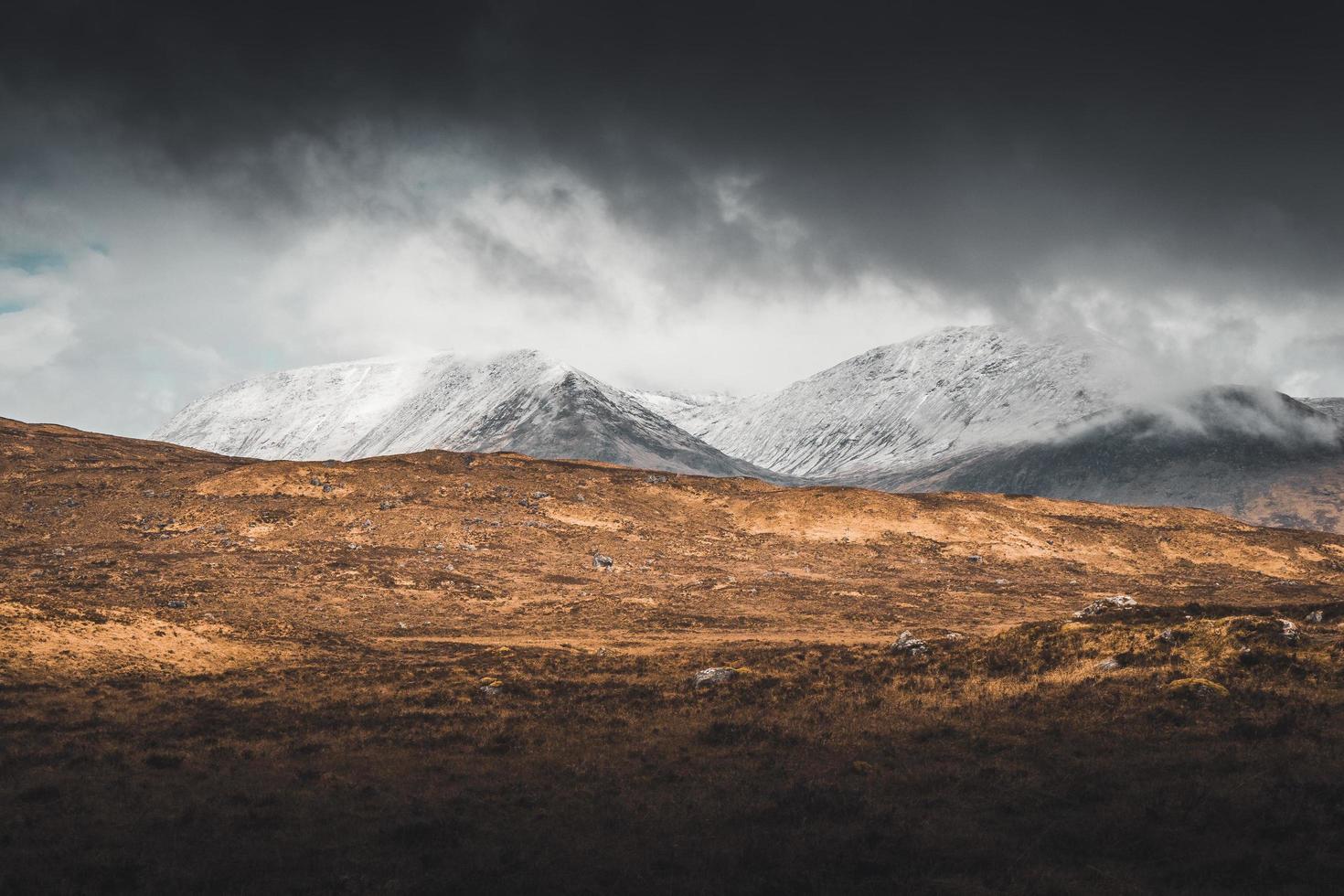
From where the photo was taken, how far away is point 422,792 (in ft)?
65.8

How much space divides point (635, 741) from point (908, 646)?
67.1 ft

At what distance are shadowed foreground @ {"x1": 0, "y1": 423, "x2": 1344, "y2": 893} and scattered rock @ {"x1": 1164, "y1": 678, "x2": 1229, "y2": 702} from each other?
0.33 ft

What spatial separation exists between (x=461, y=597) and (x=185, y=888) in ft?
181

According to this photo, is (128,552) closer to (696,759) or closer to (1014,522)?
(696,759)

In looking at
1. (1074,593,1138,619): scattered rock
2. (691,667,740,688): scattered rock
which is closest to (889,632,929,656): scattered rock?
(691,667,740,688): scattered rock

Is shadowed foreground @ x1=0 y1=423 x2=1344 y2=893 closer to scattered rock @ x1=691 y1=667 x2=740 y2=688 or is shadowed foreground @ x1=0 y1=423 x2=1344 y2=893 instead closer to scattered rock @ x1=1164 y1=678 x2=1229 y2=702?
scattered rock @ x1=1164 y1=678 x2=1229 y2=702

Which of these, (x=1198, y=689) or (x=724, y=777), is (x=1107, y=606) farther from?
(x=724, y=777)

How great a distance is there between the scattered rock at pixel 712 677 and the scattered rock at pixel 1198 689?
16.4m

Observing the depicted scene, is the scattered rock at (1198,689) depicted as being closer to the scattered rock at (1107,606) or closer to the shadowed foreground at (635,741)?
the shadowed foreground at (635,741)

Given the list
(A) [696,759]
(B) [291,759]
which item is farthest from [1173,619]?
(B) [291,759]

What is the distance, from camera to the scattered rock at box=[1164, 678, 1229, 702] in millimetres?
24578

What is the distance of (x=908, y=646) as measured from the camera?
40188 mm

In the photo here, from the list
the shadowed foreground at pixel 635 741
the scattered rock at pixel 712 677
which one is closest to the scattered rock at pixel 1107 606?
the shadowed foreground at pixel 635 741

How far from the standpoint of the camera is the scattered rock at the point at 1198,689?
2458 centimetres
